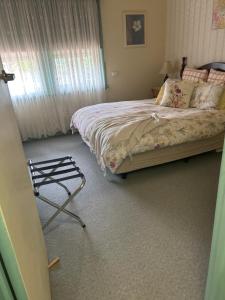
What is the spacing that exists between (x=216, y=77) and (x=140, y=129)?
5.18ft

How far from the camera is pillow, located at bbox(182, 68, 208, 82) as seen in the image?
11.0ft

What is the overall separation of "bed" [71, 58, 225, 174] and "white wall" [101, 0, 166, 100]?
152cm

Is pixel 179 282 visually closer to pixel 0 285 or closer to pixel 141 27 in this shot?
pixel 0 285

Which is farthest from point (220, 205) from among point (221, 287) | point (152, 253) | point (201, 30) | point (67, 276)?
point (201, 30)

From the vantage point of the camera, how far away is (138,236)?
1.80m

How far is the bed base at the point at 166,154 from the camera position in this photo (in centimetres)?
250

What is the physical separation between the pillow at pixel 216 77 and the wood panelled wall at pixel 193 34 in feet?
0.95

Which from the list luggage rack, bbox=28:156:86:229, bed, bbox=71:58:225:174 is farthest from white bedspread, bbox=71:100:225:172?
luggage rack, bbox=28:156:86:229

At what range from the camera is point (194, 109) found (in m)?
3.07

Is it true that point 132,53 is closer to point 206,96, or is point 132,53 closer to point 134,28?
point 134,28

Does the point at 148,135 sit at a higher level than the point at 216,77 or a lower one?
lower

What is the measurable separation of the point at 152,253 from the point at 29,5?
3.65 metres

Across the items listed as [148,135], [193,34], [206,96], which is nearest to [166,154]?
[148,135]

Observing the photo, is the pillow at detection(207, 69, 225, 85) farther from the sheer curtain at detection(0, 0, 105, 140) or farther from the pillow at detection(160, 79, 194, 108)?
the sheer curtain at detection(0, 0, 105, 140)
